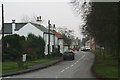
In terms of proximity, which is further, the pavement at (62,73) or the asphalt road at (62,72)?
the asphalt road at (62,72)

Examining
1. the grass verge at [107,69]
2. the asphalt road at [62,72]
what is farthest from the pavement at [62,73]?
the grass verge at [107,69]

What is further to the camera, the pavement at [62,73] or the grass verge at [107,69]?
the pavement at [62,73]

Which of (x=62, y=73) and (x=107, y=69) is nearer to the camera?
(x=62, y=73)

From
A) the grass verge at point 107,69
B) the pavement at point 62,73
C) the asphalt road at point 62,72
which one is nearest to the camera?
the grass verge at point 107,69

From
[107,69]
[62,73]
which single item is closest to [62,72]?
[62,73]

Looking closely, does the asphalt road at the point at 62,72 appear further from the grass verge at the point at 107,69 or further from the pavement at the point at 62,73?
the grass verge at the point at 107,69

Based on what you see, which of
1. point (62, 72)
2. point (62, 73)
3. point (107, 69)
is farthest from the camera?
point (107, 69)

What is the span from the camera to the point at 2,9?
122ft

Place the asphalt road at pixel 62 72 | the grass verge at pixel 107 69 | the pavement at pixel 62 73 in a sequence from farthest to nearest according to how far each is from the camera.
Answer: the asphalt road at pixel 62 72
the pavement at pixel 62 73
the grass verge at pixel 107 69

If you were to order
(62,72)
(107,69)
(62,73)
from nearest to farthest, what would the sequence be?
(62,73)
(62,72)
(107,69)

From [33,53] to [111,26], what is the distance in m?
26.8

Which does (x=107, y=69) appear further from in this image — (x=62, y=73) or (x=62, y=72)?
(x=62, y=73)

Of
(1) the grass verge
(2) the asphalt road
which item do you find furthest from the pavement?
(1) the grass verge

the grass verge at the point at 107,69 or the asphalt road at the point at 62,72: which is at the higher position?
the grass verge at the point at 107,69
